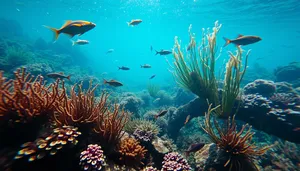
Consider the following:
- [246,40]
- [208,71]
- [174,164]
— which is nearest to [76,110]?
[174,164]

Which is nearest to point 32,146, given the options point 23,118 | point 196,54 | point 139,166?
point 23,118

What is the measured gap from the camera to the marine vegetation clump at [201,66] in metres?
5.42

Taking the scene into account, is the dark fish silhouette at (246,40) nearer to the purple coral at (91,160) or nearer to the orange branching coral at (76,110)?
the orange branching coral at (76,110)

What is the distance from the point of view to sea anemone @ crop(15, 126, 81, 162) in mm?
2322

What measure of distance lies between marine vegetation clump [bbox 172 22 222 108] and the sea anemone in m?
4.41

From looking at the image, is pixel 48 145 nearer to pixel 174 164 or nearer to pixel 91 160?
pixel 91 160

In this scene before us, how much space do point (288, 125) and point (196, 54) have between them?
143 inches

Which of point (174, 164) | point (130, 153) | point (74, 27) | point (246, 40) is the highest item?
point (74, 27)

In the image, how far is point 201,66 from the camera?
5.79 meters

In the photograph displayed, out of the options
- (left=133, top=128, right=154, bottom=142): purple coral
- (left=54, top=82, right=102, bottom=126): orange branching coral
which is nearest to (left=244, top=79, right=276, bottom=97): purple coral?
(left=133, top=128, right=154, bottom=142): purple coral

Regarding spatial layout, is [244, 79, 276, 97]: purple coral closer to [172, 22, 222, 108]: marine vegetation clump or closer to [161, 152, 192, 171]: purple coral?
[172, 22, 222, 108]: marine vegetation clump

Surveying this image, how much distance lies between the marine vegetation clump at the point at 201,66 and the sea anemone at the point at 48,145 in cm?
441

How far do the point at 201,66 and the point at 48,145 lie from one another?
497 centimetres

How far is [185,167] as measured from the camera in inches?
136
